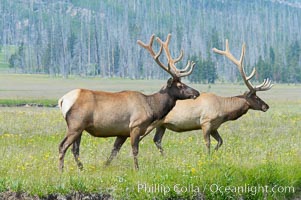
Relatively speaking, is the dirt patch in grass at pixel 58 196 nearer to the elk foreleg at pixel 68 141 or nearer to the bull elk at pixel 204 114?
the elk foreleg at pixel 68 141

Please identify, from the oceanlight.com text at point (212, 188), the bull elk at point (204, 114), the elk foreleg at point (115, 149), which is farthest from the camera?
the bull elk at point (204, 114)

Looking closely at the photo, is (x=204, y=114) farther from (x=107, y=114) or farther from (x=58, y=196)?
(x=58, y=196)

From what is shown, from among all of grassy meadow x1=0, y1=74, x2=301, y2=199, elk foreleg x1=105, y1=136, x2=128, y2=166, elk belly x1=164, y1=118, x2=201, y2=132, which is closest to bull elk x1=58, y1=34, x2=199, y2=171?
elk foreleg x1=105, y1=136, x2=128, y2=166

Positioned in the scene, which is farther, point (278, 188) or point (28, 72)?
point (28, 72)

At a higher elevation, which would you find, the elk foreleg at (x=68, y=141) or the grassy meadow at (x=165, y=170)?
the elk foreleg at (x=68, y=141)

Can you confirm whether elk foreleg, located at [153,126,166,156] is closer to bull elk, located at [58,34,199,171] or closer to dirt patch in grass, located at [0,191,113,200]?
bull elk, located at [58,34,199,171]

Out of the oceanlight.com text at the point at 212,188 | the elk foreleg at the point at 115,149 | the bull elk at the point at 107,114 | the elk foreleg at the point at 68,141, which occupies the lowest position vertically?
the oceanlight.com text at the point at 212,188

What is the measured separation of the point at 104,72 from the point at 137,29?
2129 cm

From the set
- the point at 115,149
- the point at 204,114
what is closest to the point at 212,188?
the point at 115,149

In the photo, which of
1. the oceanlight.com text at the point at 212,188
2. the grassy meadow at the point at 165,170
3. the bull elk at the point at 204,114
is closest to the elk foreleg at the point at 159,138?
the bull elk at the point at 204,114

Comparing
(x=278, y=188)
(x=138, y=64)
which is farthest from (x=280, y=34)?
(x=278, y=188)

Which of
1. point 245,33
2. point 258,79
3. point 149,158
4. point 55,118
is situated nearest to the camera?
point 149,158

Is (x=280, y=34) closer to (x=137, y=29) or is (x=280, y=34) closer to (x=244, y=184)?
(x=137, y=29)

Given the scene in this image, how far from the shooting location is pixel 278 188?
1192cm
